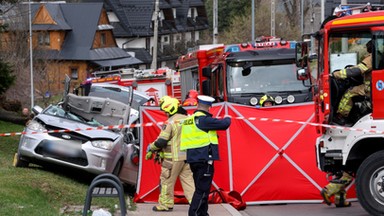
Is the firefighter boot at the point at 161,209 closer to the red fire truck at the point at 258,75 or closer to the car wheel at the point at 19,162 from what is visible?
the car wheel at the point at 19,162

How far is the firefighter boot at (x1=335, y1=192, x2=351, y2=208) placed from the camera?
13719 mm

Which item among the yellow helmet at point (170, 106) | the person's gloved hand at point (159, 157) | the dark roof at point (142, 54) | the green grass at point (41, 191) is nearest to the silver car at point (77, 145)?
the green grass at point (41, 191)

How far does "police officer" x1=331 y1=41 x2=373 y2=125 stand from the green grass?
355 centimetres

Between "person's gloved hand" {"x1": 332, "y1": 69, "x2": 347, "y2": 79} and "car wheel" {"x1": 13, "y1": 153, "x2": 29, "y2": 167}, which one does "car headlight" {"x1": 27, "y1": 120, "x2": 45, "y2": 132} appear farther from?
"person's gloved hand" {"x1": 332, "y1": 69, "x2": 347, "y2": 79}

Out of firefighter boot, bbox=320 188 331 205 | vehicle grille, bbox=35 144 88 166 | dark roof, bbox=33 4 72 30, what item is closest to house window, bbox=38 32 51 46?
dark roof, bbox=33 4 72 30

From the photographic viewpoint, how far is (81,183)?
Answer: 15141mm

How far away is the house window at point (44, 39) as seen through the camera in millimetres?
64875

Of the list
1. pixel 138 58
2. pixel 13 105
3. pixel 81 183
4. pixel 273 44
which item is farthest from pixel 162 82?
pixel 138 58

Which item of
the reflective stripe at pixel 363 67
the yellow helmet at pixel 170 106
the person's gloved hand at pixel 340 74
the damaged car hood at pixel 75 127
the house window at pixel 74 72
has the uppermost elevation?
the reflective stripe at pixel 363 67

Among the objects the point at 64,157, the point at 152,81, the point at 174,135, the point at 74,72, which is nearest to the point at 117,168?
the point at 64,157

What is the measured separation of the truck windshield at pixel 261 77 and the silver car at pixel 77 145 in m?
3.59

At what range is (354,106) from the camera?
1266cm

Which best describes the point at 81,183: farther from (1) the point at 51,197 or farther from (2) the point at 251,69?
(2) the point at 251,69

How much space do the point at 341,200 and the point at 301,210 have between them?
64 centimetres
